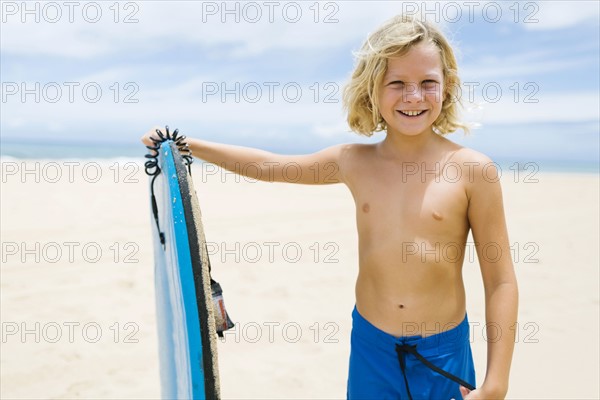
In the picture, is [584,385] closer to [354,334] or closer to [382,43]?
[354,334]

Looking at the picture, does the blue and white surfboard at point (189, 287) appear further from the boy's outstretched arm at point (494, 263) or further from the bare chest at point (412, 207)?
the boy's outstretched arm at point (494, 263)

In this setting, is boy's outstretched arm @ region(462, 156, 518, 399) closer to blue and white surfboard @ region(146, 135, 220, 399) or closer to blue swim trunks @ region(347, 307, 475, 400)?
blue swim trunks @ region(347, 307, 475, 400)

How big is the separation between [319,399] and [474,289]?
2.98 m

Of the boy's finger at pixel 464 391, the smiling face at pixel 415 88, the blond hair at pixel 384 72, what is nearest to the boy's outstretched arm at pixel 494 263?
the boy's finger at pixel 464 391

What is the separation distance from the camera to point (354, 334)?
88.6 inches

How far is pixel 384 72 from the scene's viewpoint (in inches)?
83.6

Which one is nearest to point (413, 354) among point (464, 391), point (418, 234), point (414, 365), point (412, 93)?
point (414, 365)

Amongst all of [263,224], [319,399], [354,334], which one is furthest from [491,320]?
[263,224]

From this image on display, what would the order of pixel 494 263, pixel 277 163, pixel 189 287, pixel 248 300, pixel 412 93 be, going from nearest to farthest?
pixel 189 287, pixel 494 263, pixel 412 93, pixel 277 163, pixel 248 300

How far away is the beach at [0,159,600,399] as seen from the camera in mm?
4012

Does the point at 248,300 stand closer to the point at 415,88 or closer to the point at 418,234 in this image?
the point at 418,234

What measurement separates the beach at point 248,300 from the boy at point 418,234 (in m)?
1.14

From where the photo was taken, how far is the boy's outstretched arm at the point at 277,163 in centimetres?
241

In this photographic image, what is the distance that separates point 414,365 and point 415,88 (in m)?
1.04
